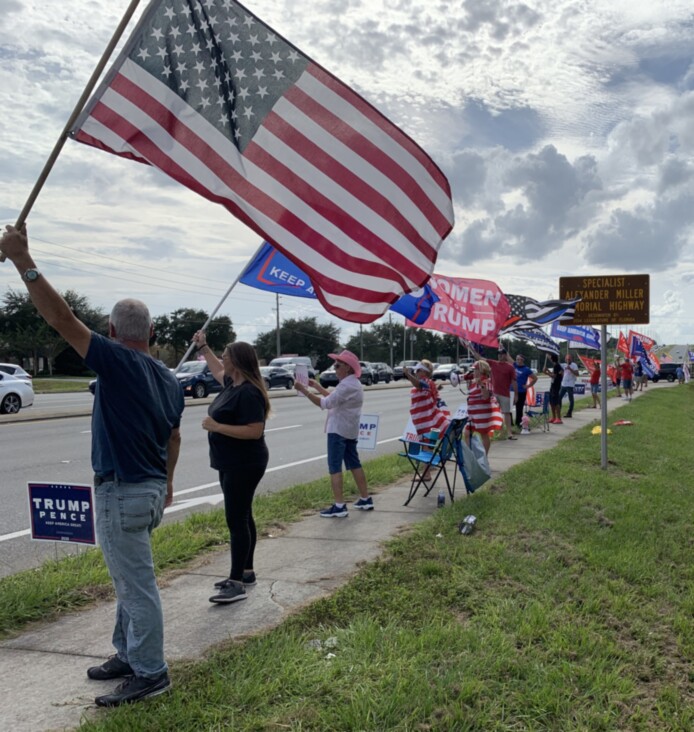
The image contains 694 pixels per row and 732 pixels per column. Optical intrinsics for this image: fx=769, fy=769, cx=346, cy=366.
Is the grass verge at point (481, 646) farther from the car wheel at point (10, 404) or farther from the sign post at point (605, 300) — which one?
the car wheel at point (10, 404)

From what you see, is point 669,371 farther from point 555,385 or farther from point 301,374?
point 301,374

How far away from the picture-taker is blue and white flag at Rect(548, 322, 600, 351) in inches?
959

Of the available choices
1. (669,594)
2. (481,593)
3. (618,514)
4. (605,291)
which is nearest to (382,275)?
(481,593)

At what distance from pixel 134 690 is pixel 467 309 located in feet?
25.7

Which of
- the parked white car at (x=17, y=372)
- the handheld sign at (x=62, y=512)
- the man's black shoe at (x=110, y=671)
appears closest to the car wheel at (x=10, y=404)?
the parked white car at (x=17, y=372)

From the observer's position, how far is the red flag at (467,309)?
10.5 meters

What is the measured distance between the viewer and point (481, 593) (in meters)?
5.22

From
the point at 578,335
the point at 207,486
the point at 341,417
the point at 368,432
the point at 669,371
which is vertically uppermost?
the point at 578,335

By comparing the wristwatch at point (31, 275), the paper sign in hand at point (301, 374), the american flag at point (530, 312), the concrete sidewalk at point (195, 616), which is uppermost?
the american flag at point (530, 312)

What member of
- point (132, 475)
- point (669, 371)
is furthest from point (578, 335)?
point (669, 371)

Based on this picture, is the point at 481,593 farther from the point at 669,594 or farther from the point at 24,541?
the point at 24,541

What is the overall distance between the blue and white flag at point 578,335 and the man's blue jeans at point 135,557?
21302 mm

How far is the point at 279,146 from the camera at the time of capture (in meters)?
4.67

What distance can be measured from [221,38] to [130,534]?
113 inches
